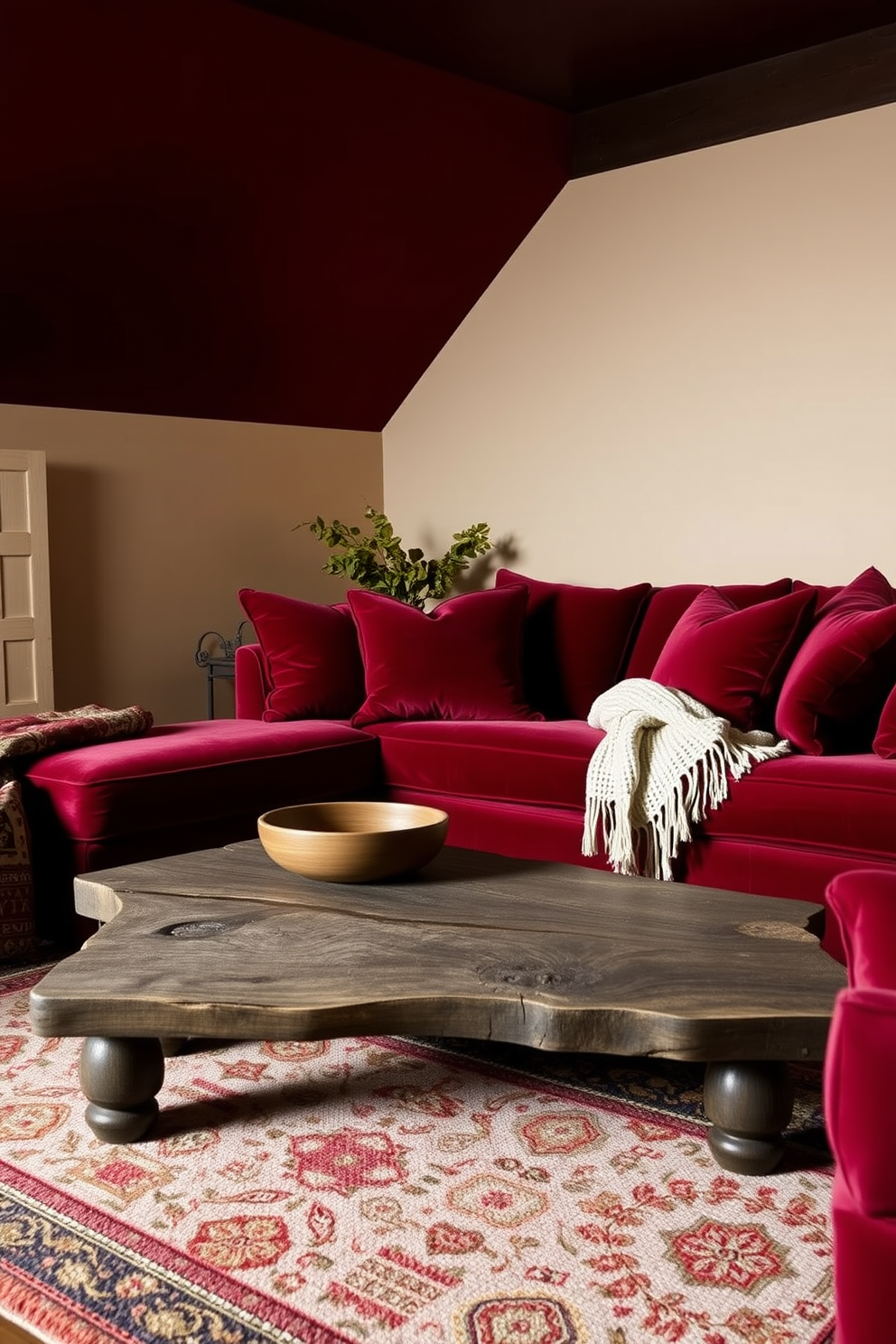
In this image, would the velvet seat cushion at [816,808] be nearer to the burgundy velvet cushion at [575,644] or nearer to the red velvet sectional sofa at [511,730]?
the red velvet sectional sofa at [511,730]

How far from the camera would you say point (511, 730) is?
3.71 meters

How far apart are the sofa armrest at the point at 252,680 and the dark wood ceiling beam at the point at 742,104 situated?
233 centimetres

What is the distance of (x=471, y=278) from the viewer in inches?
208

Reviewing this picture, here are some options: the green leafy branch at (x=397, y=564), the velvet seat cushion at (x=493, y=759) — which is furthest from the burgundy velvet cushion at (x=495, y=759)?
the green leafy branch at (x=397, y=564)

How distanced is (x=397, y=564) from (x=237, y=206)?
4.82ft

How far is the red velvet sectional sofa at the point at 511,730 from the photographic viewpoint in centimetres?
312

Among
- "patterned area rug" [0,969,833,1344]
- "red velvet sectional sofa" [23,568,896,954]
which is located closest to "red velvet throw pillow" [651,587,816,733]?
"red velvet sectional sofa" [23,568,896,954]

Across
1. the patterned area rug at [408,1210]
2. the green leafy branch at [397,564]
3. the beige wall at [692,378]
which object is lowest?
the patterned area rug at [408,1210]

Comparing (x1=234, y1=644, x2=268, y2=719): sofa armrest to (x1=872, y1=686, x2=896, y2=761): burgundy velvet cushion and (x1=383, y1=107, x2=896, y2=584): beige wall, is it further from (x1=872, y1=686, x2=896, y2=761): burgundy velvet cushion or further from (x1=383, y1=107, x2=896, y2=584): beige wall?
(x1=872, y1=686, x2=896, y2=761): burgundy velvet cushion

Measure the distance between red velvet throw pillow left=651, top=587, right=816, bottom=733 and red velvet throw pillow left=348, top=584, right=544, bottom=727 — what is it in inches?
26.2

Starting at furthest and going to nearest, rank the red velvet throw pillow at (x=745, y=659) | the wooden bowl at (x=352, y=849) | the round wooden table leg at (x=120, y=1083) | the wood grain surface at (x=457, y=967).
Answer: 1. the red velvet throw pillow at (x=745, y=659)
2. the wooden bowl at (x=352, y=849)
3. the round wooden table leg at (x=120, y=1083)
4. the wood grain surface at (x=457, y=967)

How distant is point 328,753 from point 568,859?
79cm

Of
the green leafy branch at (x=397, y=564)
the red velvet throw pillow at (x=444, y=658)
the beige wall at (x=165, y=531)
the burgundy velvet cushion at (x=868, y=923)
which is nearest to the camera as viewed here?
the burgundy velvet cushion at (x=868, y=923)

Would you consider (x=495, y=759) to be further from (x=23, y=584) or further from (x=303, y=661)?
(x=23, y=584)
